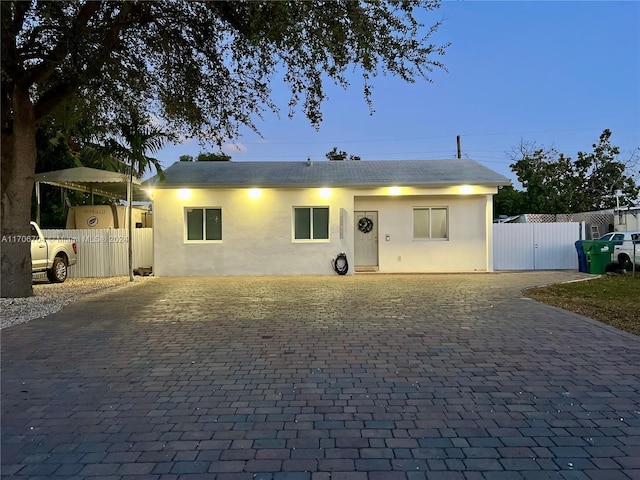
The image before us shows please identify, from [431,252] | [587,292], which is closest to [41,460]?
[587,292]

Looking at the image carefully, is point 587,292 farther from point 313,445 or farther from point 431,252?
point 313,445

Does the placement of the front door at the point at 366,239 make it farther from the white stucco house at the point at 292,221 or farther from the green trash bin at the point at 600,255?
the green trash bin at the point at 600,255

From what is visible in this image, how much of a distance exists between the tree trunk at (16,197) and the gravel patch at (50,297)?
509 millimetres

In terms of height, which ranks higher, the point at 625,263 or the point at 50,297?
the point at 625,263

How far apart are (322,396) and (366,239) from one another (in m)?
12.5

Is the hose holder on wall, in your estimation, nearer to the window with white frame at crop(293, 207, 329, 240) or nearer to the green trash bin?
the window with white frame at crop(293, 207, 329, 240)

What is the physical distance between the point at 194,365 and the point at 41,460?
7.22ft

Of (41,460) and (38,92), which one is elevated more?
(38,92)

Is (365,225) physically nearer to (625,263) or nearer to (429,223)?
(429,223)

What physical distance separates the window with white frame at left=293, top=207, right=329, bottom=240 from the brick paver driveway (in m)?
7.37

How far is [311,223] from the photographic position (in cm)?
1556

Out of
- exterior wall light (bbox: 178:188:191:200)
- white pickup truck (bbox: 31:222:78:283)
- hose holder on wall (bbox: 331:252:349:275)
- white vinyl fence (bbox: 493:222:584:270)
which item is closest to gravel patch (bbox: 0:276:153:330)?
white pickup truck (bbox: 31:222:78:283)

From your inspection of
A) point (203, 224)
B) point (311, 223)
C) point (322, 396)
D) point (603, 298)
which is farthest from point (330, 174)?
point (322, 396)

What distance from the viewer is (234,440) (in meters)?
3.44
